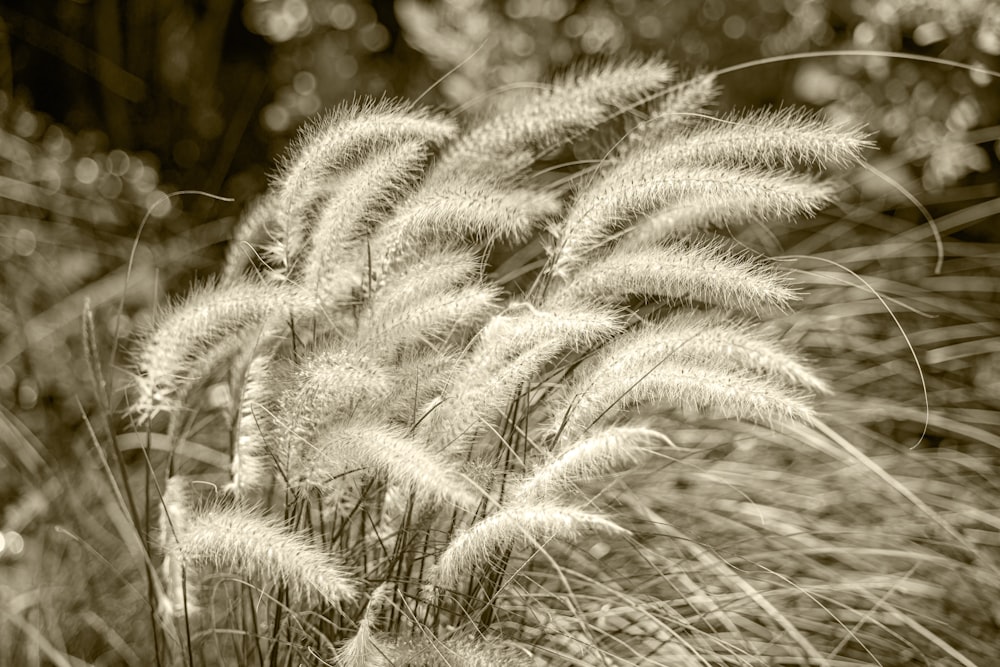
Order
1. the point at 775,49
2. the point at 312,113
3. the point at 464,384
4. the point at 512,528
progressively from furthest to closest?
the point at 312,113
the point at 775,49
the point at 464,384
the point at 512,528

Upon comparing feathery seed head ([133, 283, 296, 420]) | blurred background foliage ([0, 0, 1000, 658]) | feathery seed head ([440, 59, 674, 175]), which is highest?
feathery seed head ([440, 59, 674, 175])

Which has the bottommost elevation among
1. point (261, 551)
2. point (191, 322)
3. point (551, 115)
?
point (261, 551)

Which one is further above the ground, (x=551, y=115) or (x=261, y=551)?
(x=551, y=115)

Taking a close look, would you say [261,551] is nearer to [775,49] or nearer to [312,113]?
[775,49]

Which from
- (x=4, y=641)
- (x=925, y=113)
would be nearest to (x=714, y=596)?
(x=4, y=641)

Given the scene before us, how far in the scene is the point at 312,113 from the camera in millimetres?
5312

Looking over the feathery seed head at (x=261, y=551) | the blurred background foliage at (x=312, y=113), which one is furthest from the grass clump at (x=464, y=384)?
the blurred background foliage at (x=312, y=113)

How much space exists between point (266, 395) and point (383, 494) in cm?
32

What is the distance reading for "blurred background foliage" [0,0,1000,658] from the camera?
3211 mm

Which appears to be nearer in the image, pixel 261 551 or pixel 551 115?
pixel 261 551

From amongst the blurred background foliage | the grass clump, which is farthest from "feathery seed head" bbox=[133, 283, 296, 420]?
the blurred background foliage

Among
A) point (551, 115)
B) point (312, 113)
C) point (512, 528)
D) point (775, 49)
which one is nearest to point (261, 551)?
point (512, 528)

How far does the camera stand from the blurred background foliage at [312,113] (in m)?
3.21

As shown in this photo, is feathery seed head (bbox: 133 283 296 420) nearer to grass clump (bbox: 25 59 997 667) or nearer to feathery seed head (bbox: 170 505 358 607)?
grass clump (bbox: 25 59 997 667)
